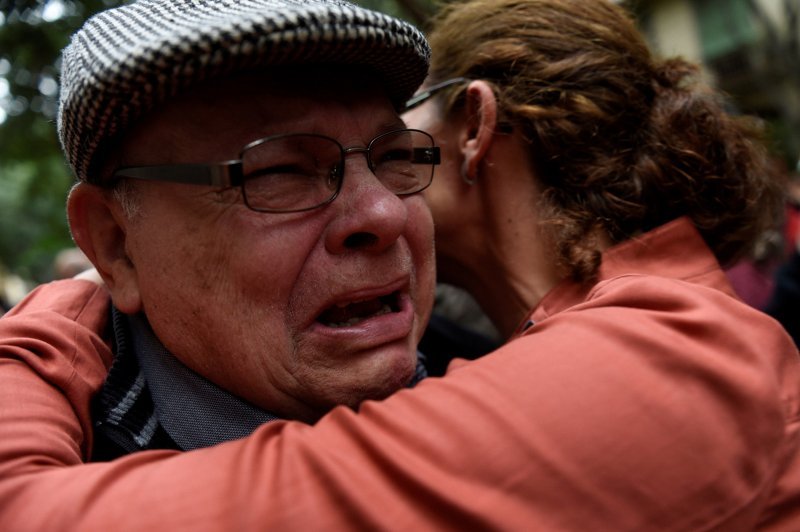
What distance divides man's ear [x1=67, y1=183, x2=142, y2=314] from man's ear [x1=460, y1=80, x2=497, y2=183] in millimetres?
973

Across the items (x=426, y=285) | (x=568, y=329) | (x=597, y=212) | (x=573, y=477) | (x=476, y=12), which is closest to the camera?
(x=573, y=477)

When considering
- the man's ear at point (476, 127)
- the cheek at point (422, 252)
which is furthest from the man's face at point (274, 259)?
the man's ear at point (476, 127)

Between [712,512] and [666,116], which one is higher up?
[666,116]

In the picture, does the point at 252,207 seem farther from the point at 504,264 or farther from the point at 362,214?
the point at 504,264

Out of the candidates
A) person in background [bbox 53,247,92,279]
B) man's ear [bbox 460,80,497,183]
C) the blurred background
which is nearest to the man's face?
man's ear [bbox 460,80,497,183]

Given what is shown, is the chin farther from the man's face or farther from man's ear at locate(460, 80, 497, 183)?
man's ear at locate(460, 80, 497, 183)

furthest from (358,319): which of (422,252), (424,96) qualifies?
(424,96)

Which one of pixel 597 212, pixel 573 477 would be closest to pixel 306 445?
pixel 573 477

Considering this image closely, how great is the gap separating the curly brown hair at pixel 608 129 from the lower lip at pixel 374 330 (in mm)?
500

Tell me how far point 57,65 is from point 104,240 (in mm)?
2120

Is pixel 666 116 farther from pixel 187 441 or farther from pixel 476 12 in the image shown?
pixel 187 441

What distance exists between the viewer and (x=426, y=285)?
1.69 metres

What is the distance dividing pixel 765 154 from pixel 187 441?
189cm

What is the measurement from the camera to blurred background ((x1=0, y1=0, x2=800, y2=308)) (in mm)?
3025
